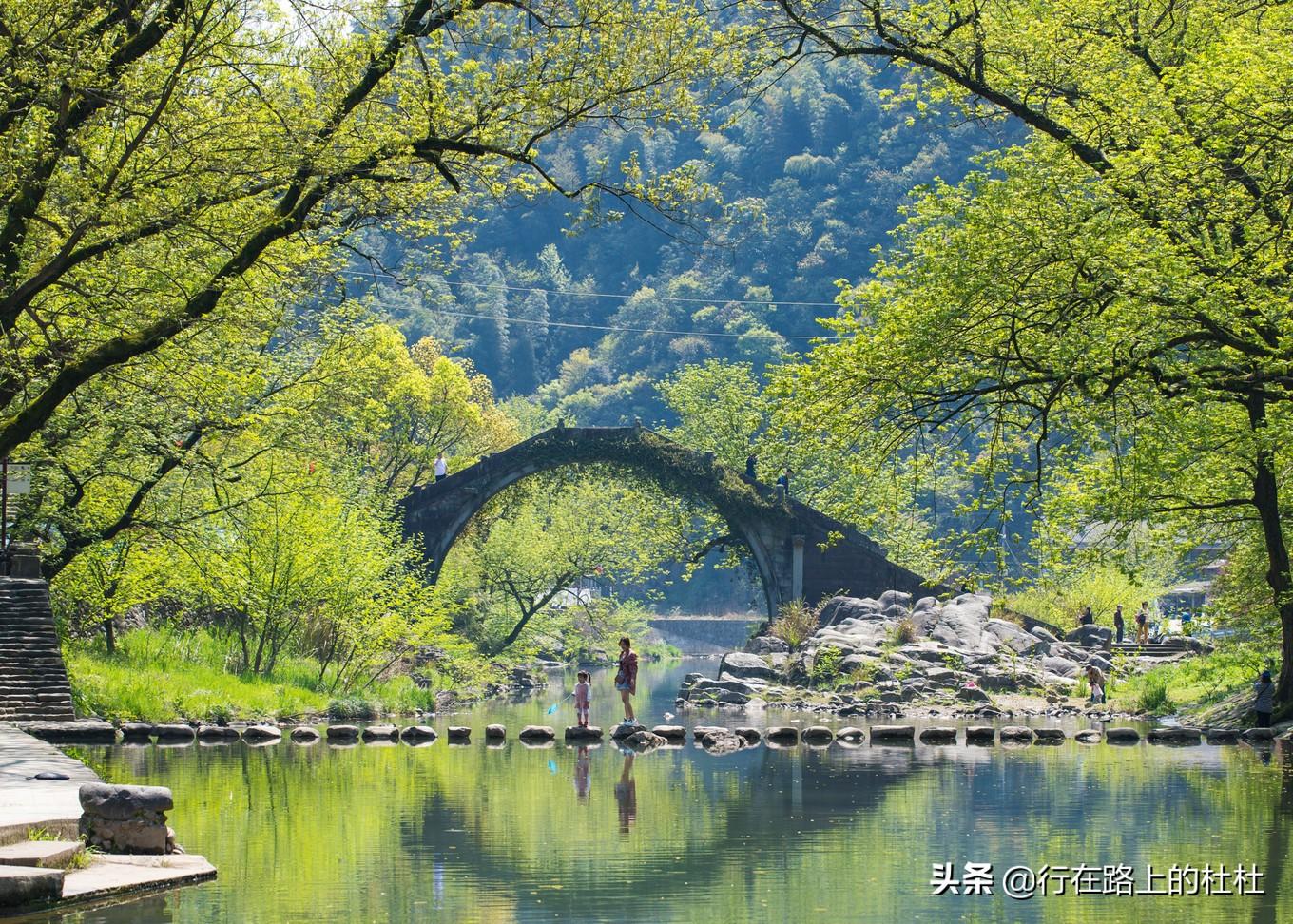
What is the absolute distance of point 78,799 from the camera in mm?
12242

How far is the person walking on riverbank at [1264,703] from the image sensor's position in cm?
2539

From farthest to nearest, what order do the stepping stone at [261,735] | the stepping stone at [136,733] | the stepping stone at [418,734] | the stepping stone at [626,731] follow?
the stepping stone at [418,734] < the stepping stone at [626,731] < the stepping stone at [261,735] < the stepping stone at [136,733]

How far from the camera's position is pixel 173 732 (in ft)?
80.5

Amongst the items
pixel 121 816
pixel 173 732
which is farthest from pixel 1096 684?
pixel 121 816

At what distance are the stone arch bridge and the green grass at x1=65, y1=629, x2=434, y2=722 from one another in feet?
38.7

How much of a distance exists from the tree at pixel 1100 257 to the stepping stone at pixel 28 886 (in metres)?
11.2

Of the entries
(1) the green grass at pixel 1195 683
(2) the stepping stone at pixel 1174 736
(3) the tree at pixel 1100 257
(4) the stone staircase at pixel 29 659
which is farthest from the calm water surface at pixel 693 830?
(1) the green grass at pixel 1195 683

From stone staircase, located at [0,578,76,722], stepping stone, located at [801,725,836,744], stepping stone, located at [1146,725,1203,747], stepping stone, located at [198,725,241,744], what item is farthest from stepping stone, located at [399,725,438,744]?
stepping stone, located at [1146,725,1203,747]

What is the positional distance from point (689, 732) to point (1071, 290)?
12241 millimetres

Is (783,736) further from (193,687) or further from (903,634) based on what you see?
(903,634)

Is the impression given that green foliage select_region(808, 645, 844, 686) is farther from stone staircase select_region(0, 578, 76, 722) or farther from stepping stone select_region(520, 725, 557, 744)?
stone staircase select_region(0, 578, 76, 722)

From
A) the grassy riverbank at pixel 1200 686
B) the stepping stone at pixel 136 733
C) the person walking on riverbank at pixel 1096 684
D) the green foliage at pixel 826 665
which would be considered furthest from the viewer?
the green foliage at pixel 826 665

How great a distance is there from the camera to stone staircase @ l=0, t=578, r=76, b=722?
75.1 feet

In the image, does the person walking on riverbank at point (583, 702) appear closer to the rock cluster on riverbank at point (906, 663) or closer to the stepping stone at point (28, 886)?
the rock cluster on riverbank at point (906, 663)
